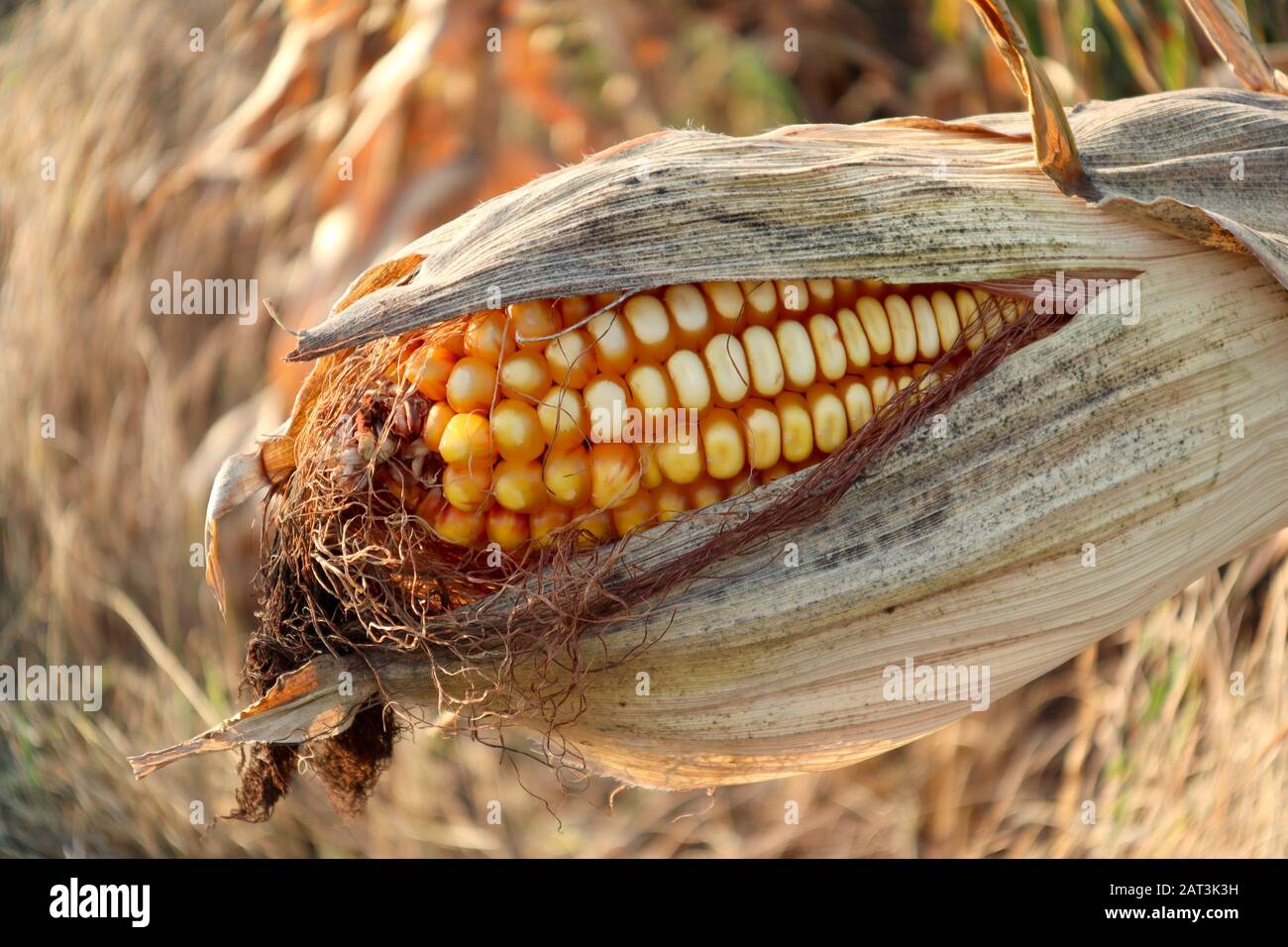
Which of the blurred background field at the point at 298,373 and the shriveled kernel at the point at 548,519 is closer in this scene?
the shriveled kernel at the point at 548,519

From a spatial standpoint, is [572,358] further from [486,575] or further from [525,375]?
[486,575]

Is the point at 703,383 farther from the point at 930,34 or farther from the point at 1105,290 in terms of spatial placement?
the point at 930,34

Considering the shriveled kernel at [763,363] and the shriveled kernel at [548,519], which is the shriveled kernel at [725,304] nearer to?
the shriveled kernel at [763,363]

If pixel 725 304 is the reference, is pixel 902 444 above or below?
below

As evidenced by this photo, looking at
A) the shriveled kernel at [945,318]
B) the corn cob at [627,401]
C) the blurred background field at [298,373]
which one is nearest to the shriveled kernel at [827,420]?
the corn cob at [627,401]

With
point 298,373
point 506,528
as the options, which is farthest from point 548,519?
point 298,373

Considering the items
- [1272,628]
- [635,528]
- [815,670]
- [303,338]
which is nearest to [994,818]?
[1272,628]

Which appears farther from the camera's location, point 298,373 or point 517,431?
point 298,373

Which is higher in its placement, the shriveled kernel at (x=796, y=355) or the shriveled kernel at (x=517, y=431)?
the shriveled kernel at (x=796, y=355)
